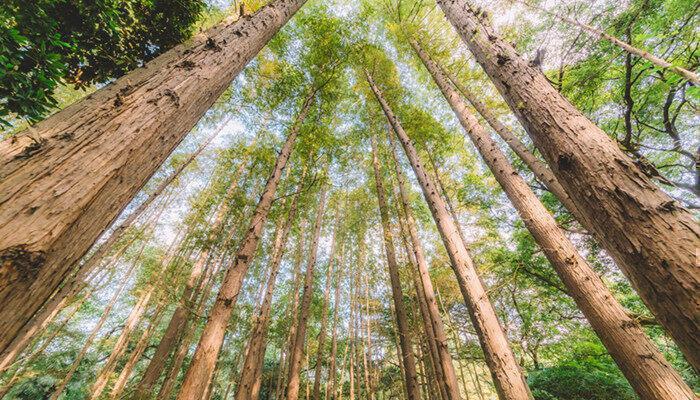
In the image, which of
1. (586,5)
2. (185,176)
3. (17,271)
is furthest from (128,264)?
(586,5)

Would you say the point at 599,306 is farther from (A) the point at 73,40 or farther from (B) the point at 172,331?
(B) the point at 172,331

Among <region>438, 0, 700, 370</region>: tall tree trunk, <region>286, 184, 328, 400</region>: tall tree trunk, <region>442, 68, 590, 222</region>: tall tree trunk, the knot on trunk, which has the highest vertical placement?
<region>442, 68, 590, 222</region>: tall tree trunk

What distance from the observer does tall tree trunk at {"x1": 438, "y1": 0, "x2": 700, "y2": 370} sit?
845mm

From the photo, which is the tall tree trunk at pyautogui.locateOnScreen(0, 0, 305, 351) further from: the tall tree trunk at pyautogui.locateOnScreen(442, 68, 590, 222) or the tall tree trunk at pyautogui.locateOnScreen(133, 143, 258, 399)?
the tall tree trunk at pyautogui.locateOnScreen(133, 143, 258, 399)

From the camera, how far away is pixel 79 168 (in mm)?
973

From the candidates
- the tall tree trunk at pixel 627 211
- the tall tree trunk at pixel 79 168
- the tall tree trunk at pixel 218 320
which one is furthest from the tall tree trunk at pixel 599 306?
the tall tree trunk at pixel 79 168

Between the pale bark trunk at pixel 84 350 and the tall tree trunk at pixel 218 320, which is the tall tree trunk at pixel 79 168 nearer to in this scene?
the tall tree trunk at pixel 218 320

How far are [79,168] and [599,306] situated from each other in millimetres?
4003

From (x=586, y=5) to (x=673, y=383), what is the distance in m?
4.69

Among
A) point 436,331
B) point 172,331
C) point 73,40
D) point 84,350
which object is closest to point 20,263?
point 73,40

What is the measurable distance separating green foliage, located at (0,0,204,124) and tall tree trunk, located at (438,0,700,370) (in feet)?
11.3

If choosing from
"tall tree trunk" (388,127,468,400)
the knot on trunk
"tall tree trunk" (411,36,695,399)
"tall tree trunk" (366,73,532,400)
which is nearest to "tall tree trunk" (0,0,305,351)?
the knot on trunk

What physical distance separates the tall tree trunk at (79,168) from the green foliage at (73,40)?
3.66ft

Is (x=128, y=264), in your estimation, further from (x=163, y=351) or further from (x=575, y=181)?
(x=575, y=181)
